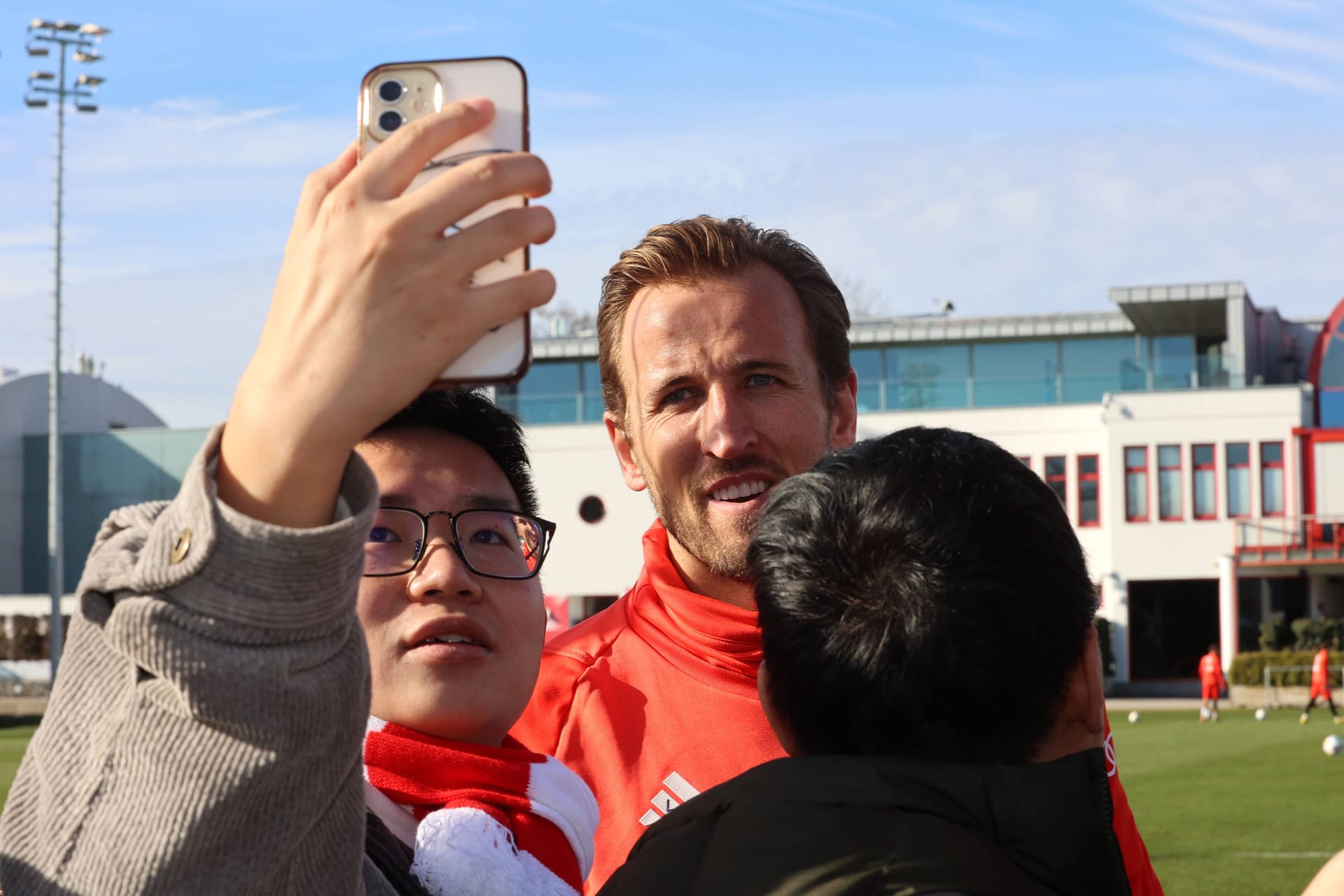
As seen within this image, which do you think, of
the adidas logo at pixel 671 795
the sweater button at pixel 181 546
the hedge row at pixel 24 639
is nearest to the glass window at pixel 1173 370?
Answer: the hedge row at pixel 24 639

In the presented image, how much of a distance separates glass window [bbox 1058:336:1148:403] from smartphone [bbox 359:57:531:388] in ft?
150

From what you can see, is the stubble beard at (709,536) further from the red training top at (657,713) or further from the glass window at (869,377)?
the glass window at (869,377)

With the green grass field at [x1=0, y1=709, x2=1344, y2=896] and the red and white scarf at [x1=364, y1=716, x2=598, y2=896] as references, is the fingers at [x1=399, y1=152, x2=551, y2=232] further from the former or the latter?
the green grass field at [x1=0, y1=709, x2=1344, y2=896]

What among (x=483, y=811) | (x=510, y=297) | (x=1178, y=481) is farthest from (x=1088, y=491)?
(x=510, y=297)

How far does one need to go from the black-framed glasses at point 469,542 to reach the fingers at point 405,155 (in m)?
1.12

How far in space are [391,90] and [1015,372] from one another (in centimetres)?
4636

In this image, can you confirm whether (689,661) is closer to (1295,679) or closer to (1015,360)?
(1295,679)

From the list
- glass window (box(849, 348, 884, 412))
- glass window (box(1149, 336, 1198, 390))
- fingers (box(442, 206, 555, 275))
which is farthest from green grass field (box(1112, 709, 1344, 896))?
glass window (box(849, 348, 884, 412))

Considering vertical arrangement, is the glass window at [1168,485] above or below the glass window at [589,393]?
below

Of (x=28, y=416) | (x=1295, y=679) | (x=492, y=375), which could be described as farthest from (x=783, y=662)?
(x=28, y=416)

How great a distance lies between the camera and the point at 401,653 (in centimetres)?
228

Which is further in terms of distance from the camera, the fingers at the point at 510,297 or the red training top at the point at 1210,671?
the red training top at the point at 1210,671

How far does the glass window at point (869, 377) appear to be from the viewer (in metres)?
45.2

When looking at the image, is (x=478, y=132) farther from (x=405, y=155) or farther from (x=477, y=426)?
(x=477, y=426)
